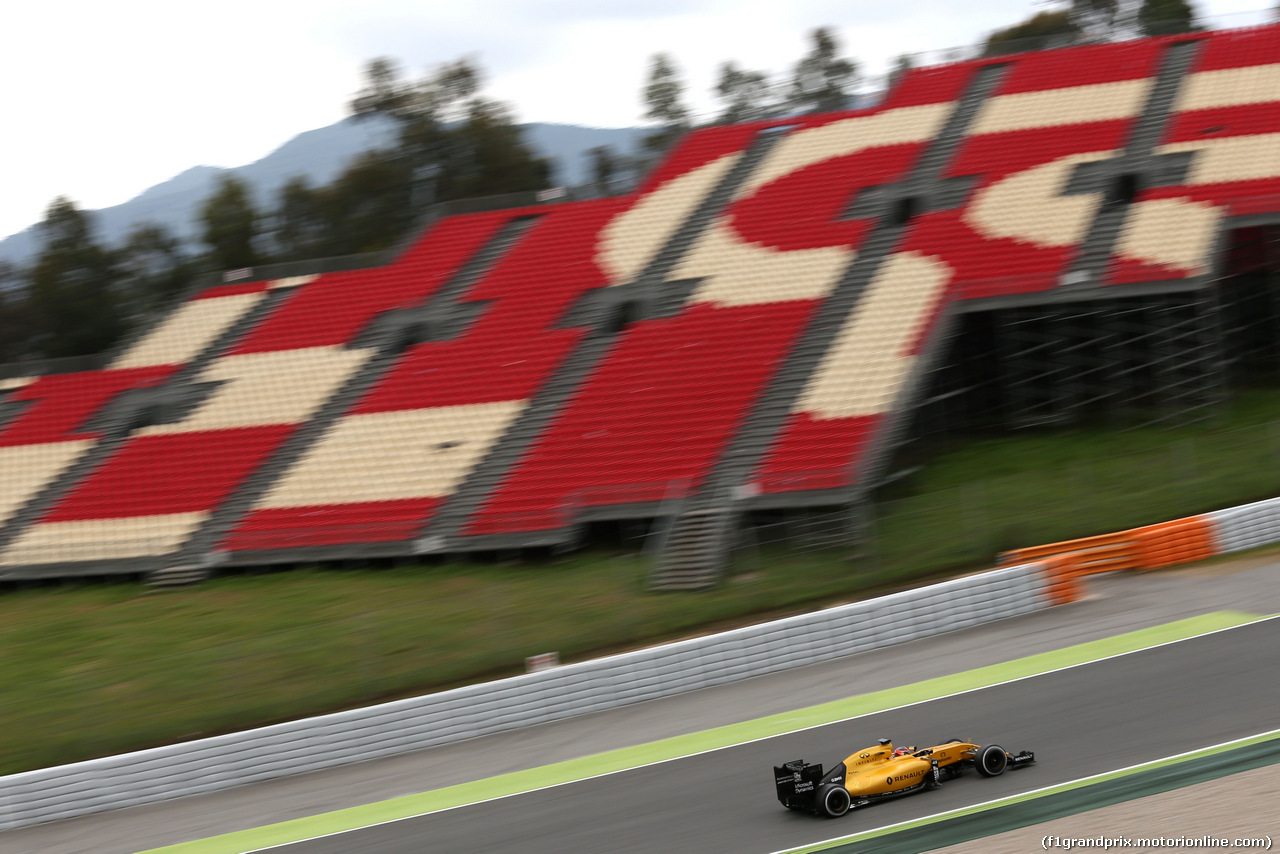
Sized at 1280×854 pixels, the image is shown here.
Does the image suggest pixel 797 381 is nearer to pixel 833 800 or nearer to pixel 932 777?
pixel 932 777

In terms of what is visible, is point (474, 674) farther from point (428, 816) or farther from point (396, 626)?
point (428, 816)

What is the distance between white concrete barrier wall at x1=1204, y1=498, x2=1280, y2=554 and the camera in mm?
18734

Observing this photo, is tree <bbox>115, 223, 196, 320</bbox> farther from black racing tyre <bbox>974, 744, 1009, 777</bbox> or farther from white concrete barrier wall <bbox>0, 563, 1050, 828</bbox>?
black racing tyre <bbox>974, 744, 1009, 777</bbox>

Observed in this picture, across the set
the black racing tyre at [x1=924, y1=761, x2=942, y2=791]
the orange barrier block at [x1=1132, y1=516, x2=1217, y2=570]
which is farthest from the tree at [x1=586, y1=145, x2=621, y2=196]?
the black racing tyre at [x1=924, y1=761, x2=942, y2=791]

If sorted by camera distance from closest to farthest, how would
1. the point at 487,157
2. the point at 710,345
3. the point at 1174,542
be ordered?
Answer: the point at 1174,542 → the point at 710,345 → the point at 487,157

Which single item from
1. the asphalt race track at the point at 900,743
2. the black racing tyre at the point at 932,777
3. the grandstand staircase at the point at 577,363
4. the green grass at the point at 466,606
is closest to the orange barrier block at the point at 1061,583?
the green grass at the point at 466,606

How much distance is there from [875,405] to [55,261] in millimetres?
35657

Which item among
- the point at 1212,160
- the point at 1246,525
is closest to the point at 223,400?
the point at 1246,525

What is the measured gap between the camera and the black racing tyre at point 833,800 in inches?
394

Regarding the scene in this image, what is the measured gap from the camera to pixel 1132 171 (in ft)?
96.5

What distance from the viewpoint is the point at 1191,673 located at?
12.8 m

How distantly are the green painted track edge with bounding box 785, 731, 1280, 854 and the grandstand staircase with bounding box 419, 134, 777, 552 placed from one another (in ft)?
44.7

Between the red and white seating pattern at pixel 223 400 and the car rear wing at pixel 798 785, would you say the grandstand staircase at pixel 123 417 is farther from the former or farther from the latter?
the car rear wing at pixel 798 785

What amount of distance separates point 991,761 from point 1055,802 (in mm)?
691
